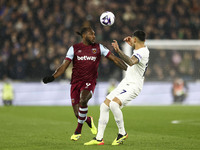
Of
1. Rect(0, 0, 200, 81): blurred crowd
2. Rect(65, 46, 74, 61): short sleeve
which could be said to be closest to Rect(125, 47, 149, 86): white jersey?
Rect(65, 46, 74, 61): short sleeve

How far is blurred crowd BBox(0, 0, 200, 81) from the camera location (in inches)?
912

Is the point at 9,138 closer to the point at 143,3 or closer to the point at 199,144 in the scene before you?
the point at 199,144

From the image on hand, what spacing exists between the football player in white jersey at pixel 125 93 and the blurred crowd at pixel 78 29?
48.4ft

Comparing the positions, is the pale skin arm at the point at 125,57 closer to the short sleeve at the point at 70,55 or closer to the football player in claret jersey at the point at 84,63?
the football player in claret jersey at the point at 84,63

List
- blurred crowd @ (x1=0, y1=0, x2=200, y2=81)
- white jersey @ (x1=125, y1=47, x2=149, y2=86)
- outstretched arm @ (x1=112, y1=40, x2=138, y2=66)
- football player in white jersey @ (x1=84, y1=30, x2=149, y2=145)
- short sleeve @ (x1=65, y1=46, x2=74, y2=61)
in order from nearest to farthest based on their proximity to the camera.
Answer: outstretched arm @ (x1=112, y1=40, x2=138, y2=66), football player in white jersey @ (x1=84, y1=30, x2=149, y2=145), white jersey @ (x1=125, y1=47, x2=149, y2=86), short sleeve @ (x1=65, y1=46, x2=74, y2=61), blurred crowd @ (x1=0, y1=0, x2=200, y2=81)

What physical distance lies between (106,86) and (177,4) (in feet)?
24.5

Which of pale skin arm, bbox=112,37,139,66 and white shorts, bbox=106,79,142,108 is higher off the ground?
pale skin arm, bbox=112,37,139,66

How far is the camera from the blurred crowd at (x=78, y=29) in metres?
23.2

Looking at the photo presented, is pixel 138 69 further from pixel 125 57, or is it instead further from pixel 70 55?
pixel 70 55

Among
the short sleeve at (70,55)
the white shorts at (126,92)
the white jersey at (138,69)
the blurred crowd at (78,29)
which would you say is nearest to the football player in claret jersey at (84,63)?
the short sleeve at (70,55)

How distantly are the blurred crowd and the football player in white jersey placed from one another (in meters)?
14.7

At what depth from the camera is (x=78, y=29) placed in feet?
82.2

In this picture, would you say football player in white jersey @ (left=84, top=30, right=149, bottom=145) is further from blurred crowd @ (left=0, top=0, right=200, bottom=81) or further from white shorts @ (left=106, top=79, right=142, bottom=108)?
blurred crowd @ (left=0, top=0, right=200, bottom=81)

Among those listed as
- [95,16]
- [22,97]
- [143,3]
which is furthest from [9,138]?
[143,3]
